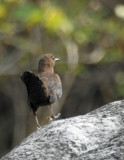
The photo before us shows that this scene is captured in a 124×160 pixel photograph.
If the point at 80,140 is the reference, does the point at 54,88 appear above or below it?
above

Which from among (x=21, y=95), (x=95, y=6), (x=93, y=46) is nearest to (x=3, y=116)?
(x=21, y=95)

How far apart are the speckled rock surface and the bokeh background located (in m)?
5.12

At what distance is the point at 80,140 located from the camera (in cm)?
432

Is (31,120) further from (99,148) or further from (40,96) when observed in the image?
(99,148)

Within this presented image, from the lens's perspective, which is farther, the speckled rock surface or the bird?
the bird

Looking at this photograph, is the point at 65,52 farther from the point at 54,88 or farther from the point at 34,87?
the point at 34,87

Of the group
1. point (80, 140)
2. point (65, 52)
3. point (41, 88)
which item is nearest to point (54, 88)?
point (41, 88)

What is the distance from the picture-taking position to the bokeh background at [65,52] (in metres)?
11.4

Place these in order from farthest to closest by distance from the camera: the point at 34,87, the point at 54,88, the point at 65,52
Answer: the point at 65,52
the point at 54,88
the point at 34,87

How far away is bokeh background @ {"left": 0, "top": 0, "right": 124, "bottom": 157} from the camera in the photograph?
37.3 feet

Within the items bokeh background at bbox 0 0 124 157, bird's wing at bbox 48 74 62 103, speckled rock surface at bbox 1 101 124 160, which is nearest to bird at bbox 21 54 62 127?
bird's wing at bbox 48 74 62 103

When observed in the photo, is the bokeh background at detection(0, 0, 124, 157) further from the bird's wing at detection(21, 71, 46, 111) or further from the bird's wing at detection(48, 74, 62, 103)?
the bird's wing at detection(21, 71, 46, 111)

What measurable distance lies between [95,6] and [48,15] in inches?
131

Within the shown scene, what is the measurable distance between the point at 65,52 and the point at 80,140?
31.5 feet
